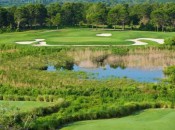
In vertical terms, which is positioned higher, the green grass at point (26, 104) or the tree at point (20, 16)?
the tree at point (20, 16)

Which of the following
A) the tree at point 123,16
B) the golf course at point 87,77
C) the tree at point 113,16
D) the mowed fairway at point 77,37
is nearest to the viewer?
the golf course at point 87,77

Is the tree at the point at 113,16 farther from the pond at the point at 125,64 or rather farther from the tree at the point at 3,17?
the pond at the point at 125,64

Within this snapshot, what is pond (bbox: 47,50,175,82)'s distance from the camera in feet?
133

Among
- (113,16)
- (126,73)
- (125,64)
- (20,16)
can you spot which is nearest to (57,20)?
(20,16)

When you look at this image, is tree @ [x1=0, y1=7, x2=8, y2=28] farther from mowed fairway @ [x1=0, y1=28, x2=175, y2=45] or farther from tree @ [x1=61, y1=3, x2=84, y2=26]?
tree @ [x1=61, y1=3, x2=84, y2=26]

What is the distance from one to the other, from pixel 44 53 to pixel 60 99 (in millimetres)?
23693

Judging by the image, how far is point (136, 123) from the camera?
2128 centimetres

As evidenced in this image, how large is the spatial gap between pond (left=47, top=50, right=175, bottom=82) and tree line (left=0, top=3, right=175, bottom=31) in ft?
103

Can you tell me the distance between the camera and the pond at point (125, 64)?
4062cm

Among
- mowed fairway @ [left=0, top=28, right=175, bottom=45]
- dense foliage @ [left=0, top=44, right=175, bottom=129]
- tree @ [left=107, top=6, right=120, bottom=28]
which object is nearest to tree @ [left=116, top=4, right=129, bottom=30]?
tree @ [left=107, top=6, right=120, bottom=28]

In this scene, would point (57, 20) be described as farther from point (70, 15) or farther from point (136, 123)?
point (136, 123)

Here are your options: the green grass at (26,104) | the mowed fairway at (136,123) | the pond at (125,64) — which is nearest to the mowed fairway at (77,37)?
the pond at (125,64)

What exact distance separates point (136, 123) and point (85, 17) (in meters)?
71.0

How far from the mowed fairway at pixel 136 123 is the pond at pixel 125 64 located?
14556 millimetres
